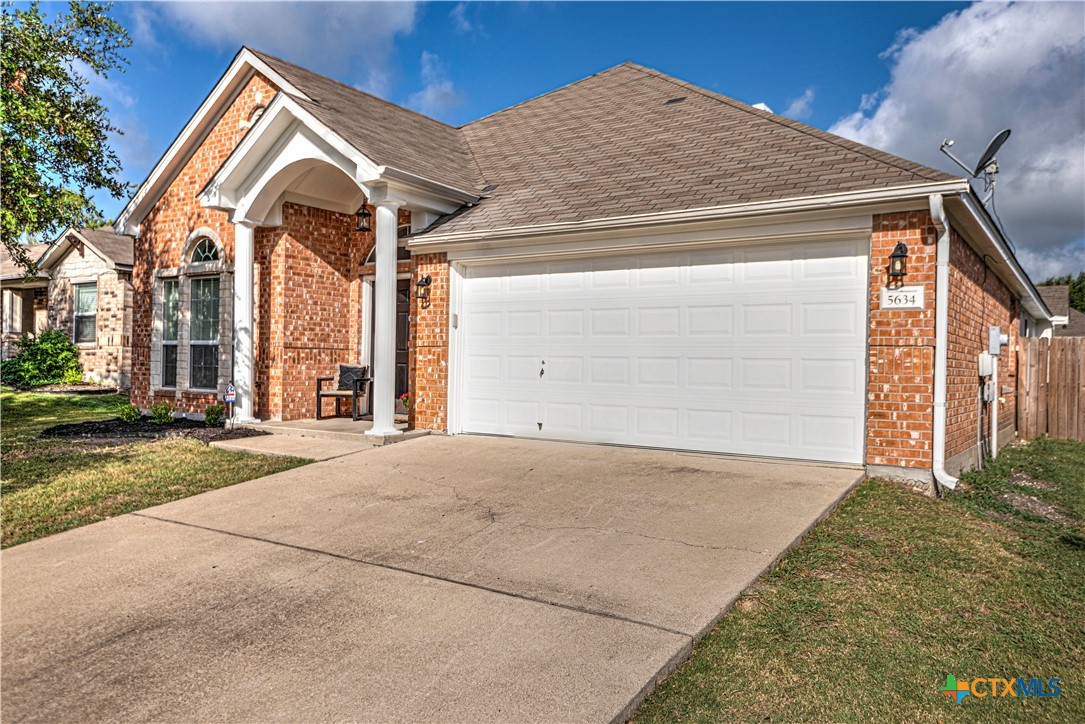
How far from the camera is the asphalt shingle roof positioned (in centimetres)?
793

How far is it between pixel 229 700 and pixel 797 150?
8.14m

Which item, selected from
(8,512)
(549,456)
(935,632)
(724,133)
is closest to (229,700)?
(935,632)

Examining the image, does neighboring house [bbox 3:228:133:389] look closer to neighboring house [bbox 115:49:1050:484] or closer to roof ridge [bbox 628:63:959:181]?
neighboring house [bbox 115:49:1050:484]

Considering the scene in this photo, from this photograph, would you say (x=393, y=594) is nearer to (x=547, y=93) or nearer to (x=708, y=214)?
(x=708, y=214)

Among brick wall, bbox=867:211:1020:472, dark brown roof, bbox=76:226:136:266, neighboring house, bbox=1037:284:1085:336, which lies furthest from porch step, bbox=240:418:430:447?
neighboring house, bbox=1037:284:1085:336

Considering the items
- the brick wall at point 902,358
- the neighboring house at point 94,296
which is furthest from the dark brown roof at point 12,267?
the brick wall at point 902,358

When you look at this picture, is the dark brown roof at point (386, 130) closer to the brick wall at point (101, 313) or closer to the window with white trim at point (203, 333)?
the window with white trim at point (203, 333)

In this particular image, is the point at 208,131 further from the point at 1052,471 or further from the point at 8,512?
the point at 1052,471

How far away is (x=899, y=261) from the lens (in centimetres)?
693

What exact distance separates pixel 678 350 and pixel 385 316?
12.4 feet

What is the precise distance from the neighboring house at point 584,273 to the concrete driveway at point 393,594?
1.31 meters

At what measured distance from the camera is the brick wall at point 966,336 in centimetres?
738

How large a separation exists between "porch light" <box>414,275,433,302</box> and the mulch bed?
3.06 metres

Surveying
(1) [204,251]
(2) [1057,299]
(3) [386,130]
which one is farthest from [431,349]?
(2) [1057,299]
